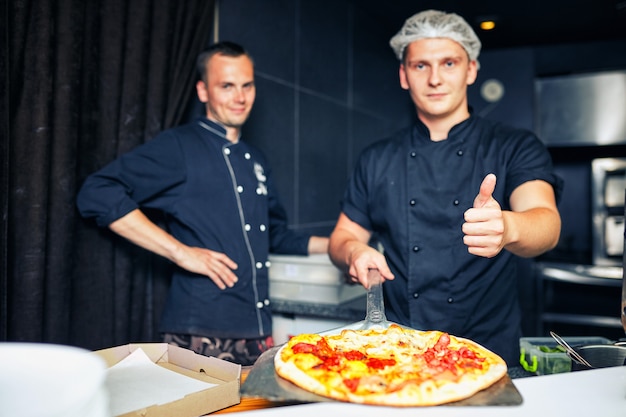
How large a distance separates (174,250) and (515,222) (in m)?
1.13

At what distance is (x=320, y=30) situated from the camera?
11.7ft

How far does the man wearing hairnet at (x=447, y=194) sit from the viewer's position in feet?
5.81

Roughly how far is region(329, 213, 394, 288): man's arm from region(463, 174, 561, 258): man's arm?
10.3 inches

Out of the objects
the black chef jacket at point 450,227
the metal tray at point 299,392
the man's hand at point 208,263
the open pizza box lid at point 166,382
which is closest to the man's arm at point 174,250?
the man's hand at point 208,263

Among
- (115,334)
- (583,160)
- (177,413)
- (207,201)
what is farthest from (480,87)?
(177,413)

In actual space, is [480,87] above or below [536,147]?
above

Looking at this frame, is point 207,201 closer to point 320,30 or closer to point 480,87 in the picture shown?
point 320,30

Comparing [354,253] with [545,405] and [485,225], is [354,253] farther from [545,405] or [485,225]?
[545,405]

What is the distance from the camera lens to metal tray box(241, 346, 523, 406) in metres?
0.88

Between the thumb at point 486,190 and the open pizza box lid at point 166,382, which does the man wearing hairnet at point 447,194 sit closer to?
the thumb at point 486,190

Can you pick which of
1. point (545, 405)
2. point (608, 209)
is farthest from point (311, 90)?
point (545, 405)

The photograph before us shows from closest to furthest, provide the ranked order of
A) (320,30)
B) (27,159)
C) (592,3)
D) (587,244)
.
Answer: (27,159), (320,30), (592,3), (587,244)

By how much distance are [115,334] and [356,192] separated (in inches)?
41.0

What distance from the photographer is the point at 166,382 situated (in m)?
1.13
